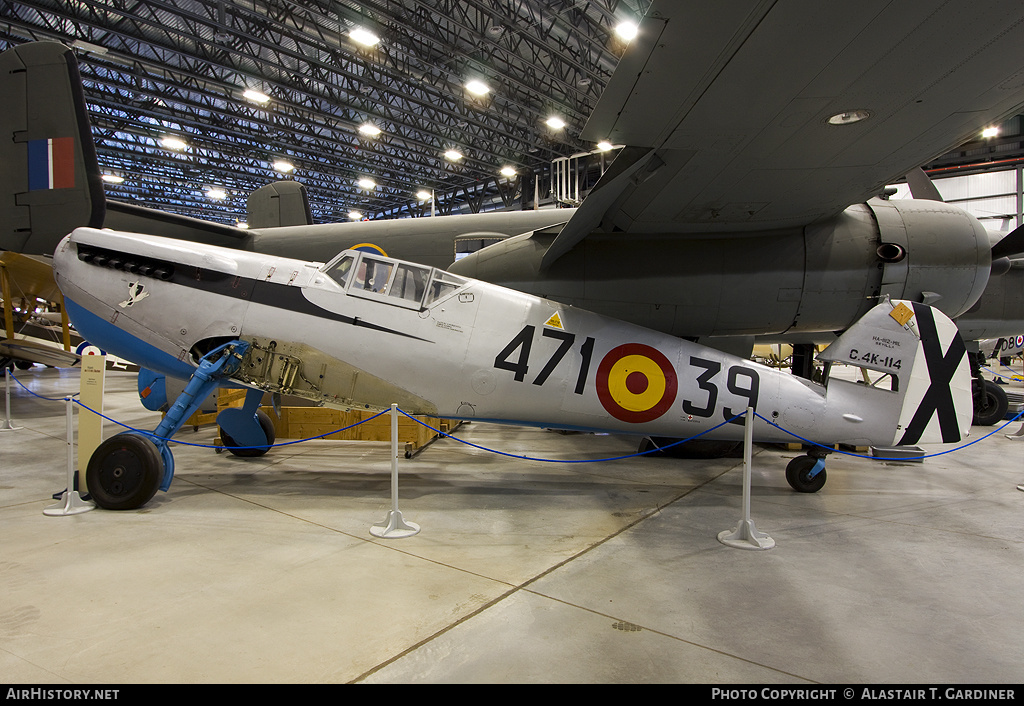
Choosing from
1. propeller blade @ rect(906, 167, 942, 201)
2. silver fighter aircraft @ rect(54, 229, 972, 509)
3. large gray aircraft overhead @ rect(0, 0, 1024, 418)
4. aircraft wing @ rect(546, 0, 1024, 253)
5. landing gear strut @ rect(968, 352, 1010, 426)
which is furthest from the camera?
landing gear strut @ rect(968, 352, 1010, 426)

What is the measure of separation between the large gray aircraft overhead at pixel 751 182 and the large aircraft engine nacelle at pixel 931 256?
2 cm

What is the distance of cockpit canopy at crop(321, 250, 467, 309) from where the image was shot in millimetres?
5219

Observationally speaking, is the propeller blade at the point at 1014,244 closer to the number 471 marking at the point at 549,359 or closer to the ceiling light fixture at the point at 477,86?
the number 471 marking at the point at 549,359

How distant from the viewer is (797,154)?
4707mm

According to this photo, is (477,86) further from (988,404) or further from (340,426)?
(988,404)

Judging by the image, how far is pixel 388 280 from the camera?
17.3 feet

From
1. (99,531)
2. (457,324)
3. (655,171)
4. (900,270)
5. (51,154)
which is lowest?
(99,531)

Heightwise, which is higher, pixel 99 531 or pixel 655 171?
pixel 655 171

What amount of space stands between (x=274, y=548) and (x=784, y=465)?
20.9 feet

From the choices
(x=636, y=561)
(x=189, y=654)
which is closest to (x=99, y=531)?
(x=189, y=654)

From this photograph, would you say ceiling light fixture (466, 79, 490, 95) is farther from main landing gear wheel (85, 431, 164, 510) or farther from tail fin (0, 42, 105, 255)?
main landing gear wheel (85, 431, 164, 510)

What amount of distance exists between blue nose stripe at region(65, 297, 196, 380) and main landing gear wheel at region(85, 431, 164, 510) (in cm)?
97

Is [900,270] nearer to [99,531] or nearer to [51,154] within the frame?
[99,531]

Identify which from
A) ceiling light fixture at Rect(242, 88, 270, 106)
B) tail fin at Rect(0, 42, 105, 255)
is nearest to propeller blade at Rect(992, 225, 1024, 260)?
tail fin at Rect(0, 42, 105, 255)
